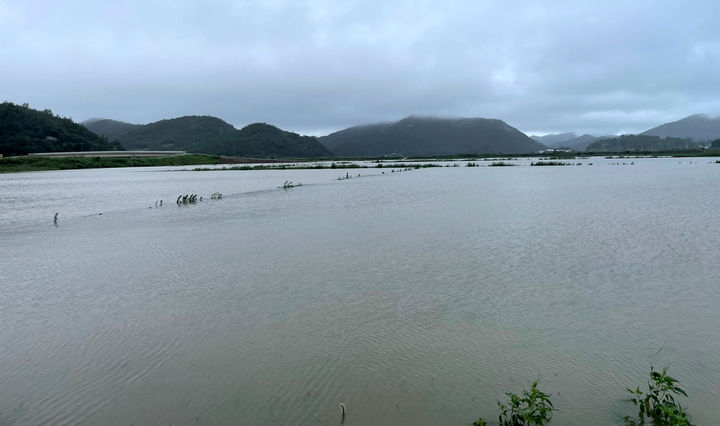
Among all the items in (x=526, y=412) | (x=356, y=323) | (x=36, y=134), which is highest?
(x=36, y=134)

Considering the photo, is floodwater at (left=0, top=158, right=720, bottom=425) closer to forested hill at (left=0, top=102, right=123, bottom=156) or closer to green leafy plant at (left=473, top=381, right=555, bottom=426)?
green leafy plant at (left=473, top=381, right=555, bottom=426)

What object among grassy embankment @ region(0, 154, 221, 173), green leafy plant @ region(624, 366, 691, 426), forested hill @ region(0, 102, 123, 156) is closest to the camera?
green leafy plant @ region(624, 366, 691, 426)

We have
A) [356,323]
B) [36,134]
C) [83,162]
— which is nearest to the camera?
[356,323]

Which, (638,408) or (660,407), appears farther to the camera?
(638,408)

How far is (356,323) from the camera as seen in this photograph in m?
6.87

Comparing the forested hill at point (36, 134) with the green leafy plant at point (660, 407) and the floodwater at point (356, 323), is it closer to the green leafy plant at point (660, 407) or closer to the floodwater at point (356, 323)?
the floodwater at point (356, 323)

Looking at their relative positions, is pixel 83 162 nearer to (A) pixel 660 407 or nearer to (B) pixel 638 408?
(B) pixel 638 408

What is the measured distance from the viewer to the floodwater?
4.78 m

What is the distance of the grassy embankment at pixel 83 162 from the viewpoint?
74.1 meters

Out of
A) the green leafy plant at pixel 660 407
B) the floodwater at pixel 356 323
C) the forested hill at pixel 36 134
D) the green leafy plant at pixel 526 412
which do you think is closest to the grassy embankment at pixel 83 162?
the forested hill at pixel 36 134

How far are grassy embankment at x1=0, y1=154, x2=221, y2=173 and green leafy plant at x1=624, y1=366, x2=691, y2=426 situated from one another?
8637cm

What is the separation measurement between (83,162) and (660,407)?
97.9 m

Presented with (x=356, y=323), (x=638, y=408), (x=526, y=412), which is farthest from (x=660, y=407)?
(x=356, y=323)

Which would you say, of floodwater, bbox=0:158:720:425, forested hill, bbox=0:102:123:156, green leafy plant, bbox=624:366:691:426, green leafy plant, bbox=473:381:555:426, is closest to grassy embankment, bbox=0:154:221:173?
forested hill, bbox=0:102:123:156
